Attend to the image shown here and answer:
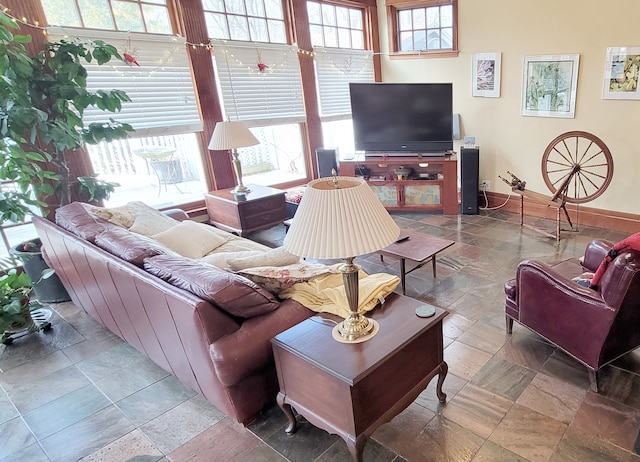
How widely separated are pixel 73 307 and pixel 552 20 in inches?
212

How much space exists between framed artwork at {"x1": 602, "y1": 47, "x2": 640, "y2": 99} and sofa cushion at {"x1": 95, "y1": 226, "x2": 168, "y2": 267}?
14.3 feet

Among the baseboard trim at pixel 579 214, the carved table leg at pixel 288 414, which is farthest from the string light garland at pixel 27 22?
the baseboard trim at pixel 579 214

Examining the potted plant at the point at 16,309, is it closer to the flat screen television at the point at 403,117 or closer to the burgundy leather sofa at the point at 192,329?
the burgundy leather sofa at the point at 192,329

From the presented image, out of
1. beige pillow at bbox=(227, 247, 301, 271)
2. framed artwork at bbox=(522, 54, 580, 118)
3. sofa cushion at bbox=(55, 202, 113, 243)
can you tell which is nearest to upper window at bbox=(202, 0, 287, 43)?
sofa cushion at bbox=(55, 202, 113, 243)

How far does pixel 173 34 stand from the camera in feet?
13.4

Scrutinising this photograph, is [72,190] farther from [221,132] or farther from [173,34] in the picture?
[173,34]

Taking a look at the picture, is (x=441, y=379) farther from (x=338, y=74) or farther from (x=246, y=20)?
(x=338, y=74)

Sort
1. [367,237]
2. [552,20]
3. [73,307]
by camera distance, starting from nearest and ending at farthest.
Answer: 1. [367,237]
2. [73,307]
3. [552,20]

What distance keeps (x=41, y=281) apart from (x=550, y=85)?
210 inches

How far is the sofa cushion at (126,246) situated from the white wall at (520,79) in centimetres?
423

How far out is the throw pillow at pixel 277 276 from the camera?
6.73 feet

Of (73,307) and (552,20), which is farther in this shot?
(552,20)

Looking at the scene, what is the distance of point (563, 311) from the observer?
2.13 m

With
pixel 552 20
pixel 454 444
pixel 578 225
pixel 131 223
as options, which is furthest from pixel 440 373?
pixel 552 20
